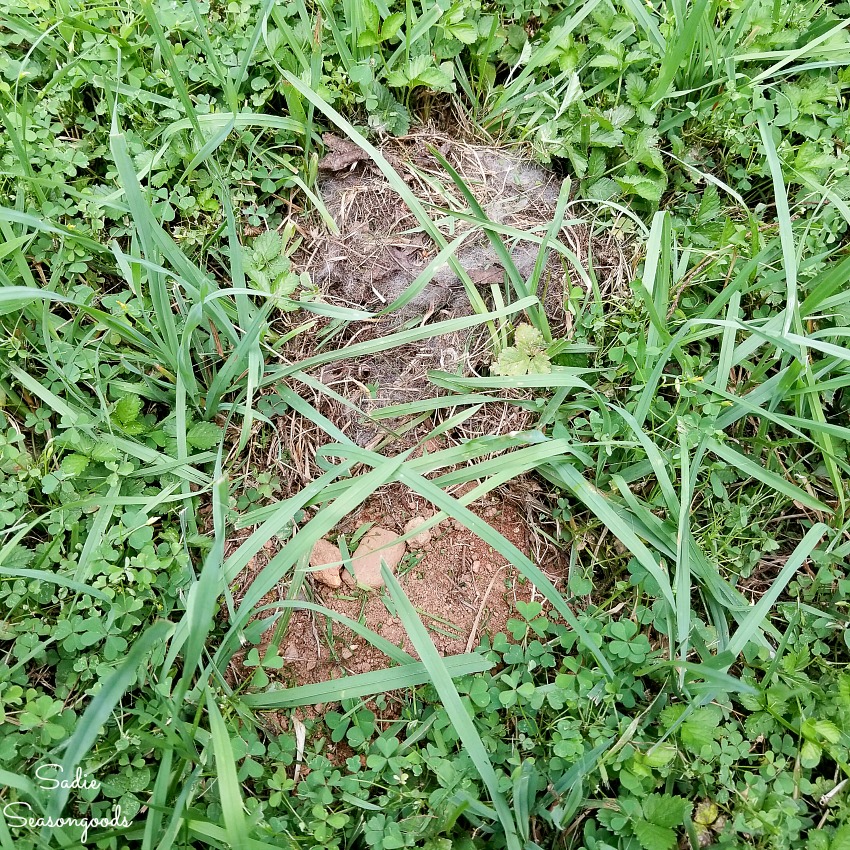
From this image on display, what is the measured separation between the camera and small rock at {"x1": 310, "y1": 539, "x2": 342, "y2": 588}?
1733mm

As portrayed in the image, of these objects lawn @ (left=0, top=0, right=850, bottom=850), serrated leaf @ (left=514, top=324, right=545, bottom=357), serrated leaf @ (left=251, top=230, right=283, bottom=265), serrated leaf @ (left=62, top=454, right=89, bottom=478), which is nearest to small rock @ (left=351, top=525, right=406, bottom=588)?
lawn @ (left=0, top=0, right=850, bottom=850)

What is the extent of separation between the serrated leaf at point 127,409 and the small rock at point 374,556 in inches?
28.6

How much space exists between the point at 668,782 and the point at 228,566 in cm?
125

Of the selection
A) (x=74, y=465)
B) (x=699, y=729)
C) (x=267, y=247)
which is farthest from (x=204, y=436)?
(x=699, y=729)

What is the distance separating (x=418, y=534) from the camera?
70.3 inches

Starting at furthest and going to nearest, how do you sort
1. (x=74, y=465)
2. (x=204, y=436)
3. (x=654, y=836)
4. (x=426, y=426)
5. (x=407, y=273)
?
(x=407, y=273)
(x=426, y=426)
(x=204, y=436)
(x=74, y=465)
(x=654, y=836)

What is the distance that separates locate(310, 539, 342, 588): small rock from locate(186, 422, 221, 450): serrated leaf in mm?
416

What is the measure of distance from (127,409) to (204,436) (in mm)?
217

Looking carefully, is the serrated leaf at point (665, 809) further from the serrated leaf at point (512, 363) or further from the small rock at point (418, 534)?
the serrated leaf at point (512, 363)

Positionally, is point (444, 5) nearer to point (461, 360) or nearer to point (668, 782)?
point (461, 360)

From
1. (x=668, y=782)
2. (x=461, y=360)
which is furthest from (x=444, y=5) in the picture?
(x=668, y=782)

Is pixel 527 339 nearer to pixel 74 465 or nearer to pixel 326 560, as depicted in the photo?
pixel 326 560

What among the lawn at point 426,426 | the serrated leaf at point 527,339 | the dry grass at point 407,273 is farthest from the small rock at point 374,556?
the serrated leaf at point 527,339

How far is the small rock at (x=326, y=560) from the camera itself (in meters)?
1.73
